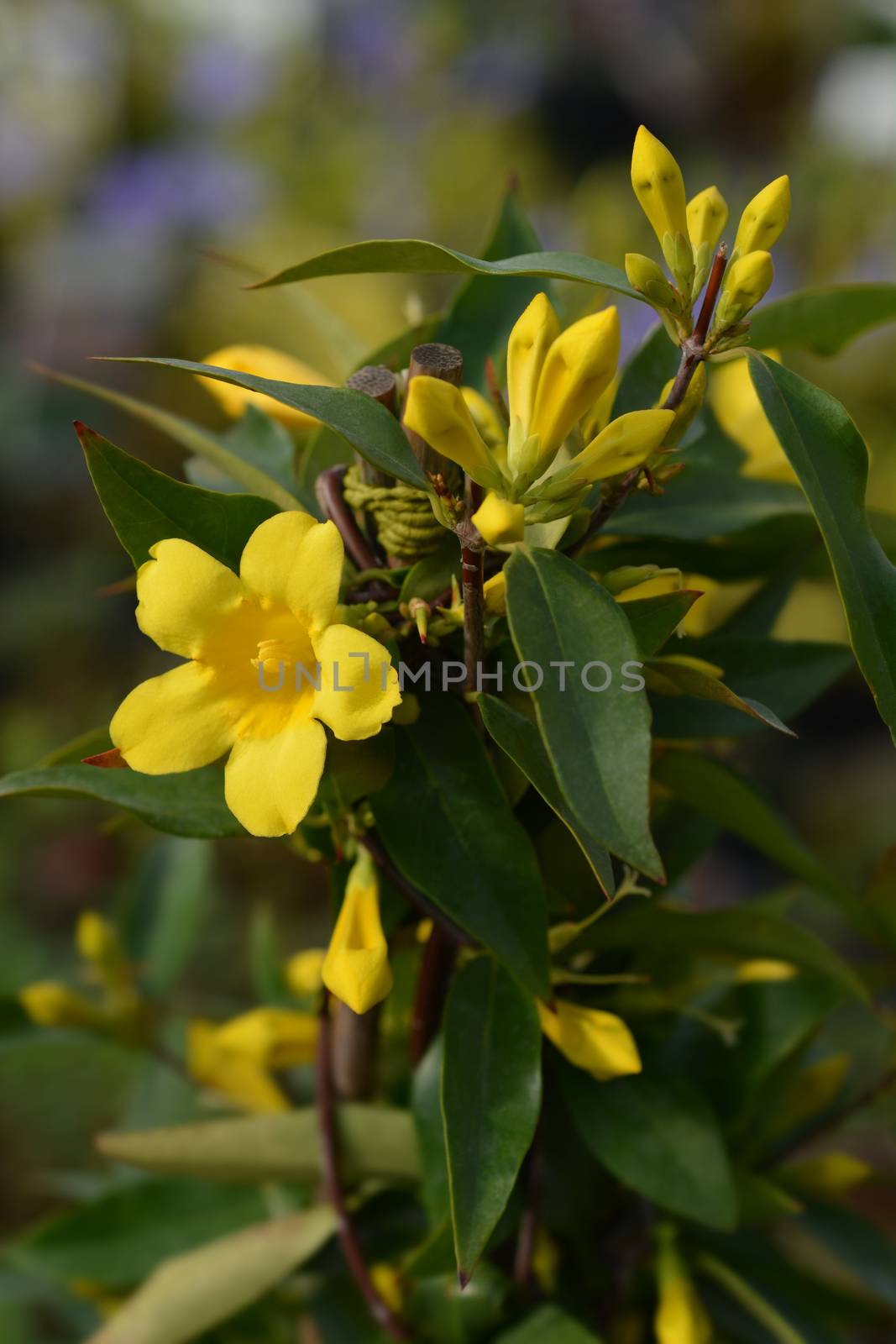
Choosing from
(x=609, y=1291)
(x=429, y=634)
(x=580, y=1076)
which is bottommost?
(x=609, y=1291)

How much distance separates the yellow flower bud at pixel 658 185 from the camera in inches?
12.3

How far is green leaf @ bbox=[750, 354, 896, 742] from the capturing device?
0.29 meters

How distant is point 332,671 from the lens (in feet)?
0.98

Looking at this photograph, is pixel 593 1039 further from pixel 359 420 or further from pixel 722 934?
pixel 359 420

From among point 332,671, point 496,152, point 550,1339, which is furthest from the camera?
point 496,152

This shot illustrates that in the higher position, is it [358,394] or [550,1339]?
[358,394]

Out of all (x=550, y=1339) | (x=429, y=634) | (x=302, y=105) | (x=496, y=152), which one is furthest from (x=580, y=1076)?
(x=302, y=105)

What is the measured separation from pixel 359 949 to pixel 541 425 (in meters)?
0.17

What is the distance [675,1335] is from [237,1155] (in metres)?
0.19

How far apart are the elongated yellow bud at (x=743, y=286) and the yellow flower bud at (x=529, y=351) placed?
0.16ft

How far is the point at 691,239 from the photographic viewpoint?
33cm

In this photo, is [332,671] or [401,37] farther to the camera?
[401,37]

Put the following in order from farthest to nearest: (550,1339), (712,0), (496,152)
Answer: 1. (712,0)
2. (496,152)
3. (550,1339)

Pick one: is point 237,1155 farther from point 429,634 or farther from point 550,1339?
point 429,634
